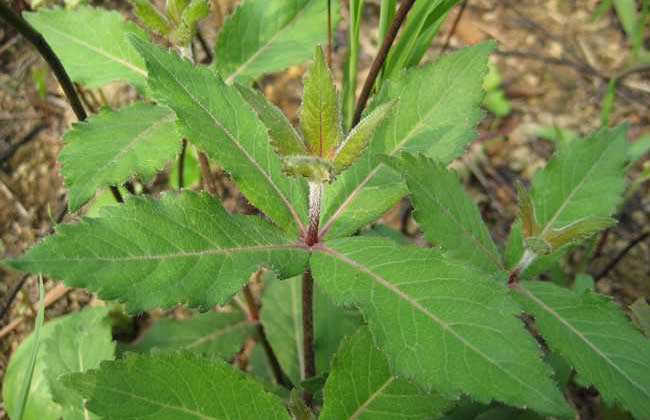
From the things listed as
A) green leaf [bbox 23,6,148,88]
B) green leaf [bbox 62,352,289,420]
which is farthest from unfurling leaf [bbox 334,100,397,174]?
green leaf [bbox 23,6,148,88]

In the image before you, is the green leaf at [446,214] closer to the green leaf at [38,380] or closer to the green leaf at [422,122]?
the green leaf at [422,122]

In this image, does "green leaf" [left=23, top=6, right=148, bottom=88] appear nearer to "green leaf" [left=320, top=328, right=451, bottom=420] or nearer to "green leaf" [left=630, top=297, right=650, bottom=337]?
"green leaf" [left=320, top=328, right=451, bottom=420]

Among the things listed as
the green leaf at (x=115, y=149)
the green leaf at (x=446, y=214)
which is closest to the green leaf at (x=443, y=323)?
the green leaf at (x=446, y=214)

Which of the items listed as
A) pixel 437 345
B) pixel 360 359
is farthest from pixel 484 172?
pixel 437 345

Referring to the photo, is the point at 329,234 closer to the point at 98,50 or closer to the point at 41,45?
the point at 41,45

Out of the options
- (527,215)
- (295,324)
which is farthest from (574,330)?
(295,324)

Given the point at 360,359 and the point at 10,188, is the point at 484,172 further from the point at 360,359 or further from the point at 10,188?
the point at 10,188

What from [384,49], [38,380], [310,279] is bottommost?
[38,380]
